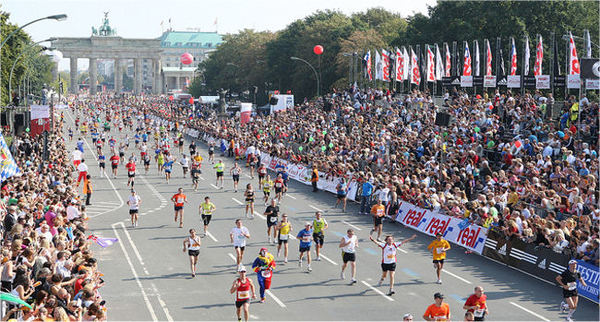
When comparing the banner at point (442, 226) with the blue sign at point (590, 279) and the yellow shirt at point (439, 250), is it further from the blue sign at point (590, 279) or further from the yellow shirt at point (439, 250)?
the blue sign at point (590, 279)

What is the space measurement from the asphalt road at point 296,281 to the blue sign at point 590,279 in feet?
0.65

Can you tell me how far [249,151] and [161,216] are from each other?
1498 centimetres

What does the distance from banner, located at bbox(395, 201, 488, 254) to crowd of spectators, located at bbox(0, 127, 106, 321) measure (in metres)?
11.3

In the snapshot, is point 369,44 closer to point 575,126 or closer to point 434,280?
point 575,126

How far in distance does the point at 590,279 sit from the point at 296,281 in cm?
729

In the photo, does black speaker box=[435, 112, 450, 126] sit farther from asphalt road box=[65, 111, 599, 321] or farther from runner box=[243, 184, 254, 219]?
runner box=[243, 184, 254, 219]

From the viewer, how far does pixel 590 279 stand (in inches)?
724

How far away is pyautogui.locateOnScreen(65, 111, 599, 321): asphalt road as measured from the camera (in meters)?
17.5

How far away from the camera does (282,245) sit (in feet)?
80.0

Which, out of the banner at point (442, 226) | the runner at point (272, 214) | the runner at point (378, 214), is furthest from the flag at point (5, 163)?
the banner at point (442, 226)

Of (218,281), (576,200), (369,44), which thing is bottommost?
(218,281)

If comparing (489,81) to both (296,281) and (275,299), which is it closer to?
(296,281)

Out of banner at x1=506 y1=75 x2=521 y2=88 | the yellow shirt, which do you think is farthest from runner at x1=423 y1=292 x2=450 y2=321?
banner at x1=506 y1=75 x2=521 y2=88

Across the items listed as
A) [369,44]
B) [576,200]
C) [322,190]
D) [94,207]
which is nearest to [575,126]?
[576,200]
